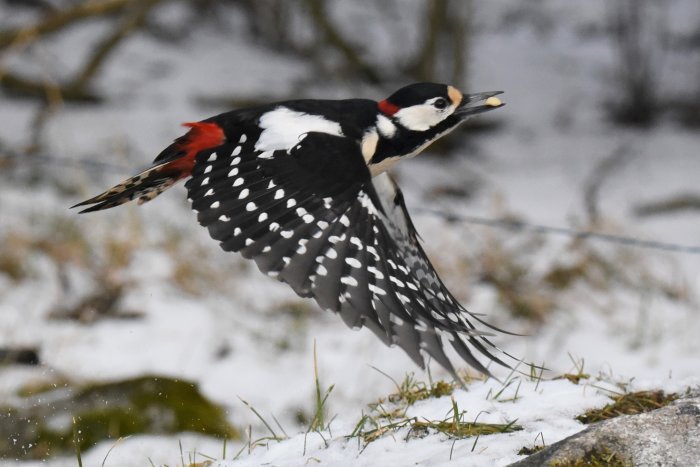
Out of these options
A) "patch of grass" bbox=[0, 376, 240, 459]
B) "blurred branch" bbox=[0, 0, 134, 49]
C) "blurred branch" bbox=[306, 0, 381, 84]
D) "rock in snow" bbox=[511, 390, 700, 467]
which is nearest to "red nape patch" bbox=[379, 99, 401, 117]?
"rock in snow" bbox=[511, 390, 700, 467]

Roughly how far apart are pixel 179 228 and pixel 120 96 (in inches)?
91.3

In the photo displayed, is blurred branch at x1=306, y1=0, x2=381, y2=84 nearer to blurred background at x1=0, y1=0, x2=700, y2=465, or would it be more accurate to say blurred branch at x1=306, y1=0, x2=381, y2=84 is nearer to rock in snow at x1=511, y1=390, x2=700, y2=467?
blurred background at x1=0, y1=0, x2=700, y2=465

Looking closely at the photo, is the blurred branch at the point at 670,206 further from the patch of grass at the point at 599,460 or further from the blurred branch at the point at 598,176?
the patch of grass at the point at 599,460

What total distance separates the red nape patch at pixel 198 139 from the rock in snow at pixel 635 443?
113cm

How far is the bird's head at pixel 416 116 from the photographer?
2.60 meters

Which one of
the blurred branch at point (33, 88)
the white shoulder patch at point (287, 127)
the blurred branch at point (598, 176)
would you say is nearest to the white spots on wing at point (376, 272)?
the white shoulder patch at point (287, 127)

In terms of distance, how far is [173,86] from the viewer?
797cm

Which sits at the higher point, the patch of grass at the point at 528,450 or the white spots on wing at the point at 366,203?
the white spots on wing at the point at 366,203

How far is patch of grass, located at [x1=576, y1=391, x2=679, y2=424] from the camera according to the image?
2.32 meters

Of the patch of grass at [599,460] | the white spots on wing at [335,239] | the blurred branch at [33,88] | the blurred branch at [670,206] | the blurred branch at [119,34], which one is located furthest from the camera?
the blurred branch at [33,88]

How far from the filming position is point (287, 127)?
2.54m

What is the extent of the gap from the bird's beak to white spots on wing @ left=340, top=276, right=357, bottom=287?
64cm

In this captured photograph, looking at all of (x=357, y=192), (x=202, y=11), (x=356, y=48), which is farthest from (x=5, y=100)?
(x=357, y=192)

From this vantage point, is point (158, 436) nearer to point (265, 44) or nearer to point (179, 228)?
point (179, 228)
